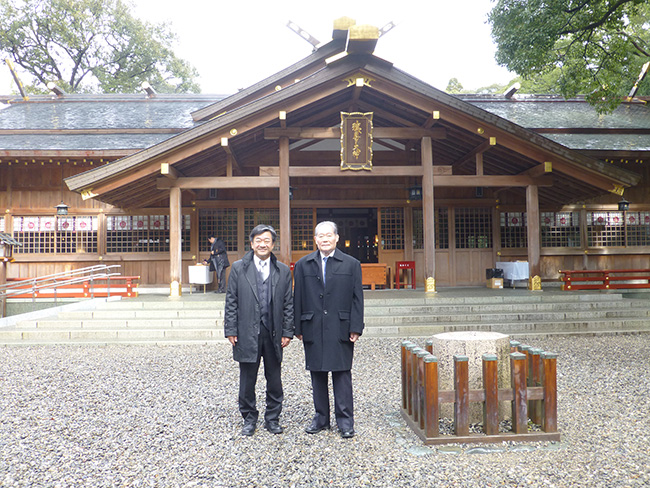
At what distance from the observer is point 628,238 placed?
13156mm

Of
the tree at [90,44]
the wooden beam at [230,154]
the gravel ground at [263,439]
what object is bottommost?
the gravel ground at [263,439]

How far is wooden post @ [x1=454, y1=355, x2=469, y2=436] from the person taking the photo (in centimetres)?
331

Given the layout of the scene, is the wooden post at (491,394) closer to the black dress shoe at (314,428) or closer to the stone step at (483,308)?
the black dress shoe at (314,428)

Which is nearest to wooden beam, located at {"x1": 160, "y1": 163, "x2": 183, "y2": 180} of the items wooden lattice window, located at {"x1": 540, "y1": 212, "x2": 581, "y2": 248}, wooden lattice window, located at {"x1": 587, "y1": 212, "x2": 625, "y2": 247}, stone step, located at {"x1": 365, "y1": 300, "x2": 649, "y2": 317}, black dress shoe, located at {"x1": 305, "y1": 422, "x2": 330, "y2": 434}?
stone step, located at {"x1": 365, "y1": 300, "x2": 649, "y2": 317}

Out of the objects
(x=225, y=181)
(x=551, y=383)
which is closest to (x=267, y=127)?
(x=225, y=181)

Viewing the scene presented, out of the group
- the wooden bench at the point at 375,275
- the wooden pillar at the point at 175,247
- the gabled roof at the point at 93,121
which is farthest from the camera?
the gabled roof at the point at 93,121

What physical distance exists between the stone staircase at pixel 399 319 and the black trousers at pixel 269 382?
4.14 meters

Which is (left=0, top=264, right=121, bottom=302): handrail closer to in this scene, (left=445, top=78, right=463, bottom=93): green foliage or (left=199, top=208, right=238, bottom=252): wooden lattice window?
(left=199, top=208, right=238, bottom=252): wooden lattice window

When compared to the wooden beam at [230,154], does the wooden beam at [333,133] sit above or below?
above

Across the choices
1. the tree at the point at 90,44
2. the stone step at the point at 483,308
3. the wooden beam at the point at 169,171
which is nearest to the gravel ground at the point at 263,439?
the stone step at the point at 483,308

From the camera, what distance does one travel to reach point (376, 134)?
10.1 meters

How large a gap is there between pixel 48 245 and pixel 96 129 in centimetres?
374

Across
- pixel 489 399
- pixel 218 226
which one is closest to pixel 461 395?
pixel 489 399

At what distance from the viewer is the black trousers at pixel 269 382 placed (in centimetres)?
364
